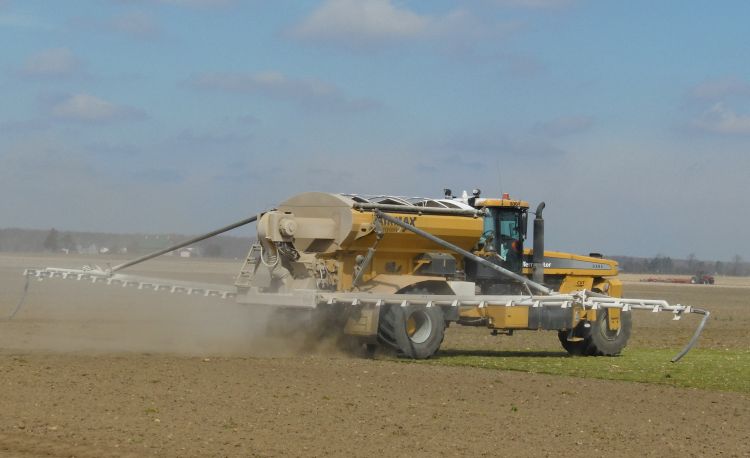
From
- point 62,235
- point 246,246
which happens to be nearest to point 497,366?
point 246,246

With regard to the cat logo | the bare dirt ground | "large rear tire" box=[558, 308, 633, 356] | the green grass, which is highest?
the cat logo

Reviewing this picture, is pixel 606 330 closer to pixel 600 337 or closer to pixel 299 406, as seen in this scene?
pixel 600 337

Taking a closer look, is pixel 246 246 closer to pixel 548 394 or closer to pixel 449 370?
pixel 449 370

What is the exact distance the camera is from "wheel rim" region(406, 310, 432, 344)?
22750mm

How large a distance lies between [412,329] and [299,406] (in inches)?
310

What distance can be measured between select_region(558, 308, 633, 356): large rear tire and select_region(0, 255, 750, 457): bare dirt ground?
18.3 feet

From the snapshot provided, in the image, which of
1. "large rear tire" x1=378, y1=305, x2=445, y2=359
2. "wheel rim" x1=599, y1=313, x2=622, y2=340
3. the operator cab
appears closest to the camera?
"large rear tire" x1=378, y1=305, x2=445, y2=359

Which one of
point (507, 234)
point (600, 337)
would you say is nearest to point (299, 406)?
point (507, 234)

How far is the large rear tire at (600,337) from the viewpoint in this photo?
84.2ft

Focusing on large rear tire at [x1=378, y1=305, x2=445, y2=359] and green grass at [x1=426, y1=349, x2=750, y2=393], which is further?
large rear tire at [x1=378, y1=305, x2=445, y2=359]

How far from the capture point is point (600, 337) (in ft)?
84.5

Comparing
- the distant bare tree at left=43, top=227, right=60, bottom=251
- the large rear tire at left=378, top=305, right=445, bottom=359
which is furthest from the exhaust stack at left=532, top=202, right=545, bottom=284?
the distant bare tree at left=43, top=227, right=60, bottom=251

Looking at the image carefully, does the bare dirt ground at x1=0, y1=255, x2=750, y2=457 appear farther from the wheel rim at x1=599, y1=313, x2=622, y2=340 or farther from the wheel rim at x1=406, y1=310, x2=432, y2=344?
the wheel rim at x1=599, y1=313, x2=622, y2=340

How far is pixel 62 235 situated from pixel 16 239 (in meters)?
23.5
